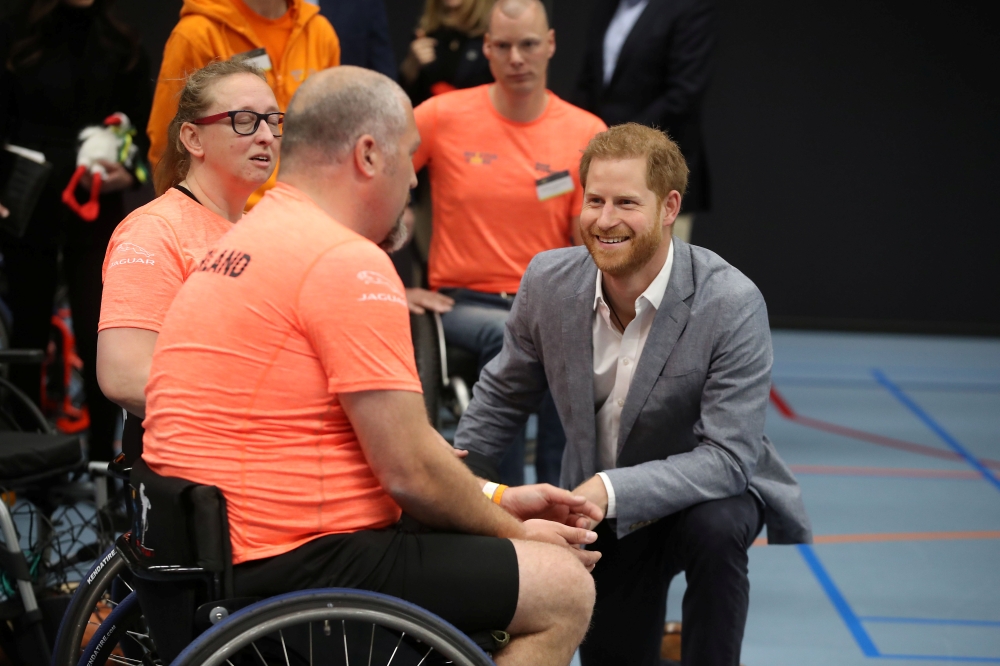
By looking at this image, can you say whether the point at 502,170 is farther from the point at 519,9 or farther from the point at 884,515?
the point at 884,515

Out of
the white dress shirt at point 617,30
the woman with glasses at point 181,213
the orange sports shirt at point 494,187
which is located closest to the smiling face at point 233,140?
the woman with glasses at point 181,213

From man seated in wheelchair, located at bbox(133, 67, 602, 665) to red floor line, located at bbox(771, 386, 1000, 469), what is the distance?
3409 mm

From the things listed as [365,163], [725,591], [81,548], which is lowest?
[81,548]

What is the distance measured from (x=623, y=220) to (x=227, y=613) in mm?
1083

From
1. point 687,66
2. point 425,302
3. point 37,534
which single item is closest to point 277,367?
point 37,534

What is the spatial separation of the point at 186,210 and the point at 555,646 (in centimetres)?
106

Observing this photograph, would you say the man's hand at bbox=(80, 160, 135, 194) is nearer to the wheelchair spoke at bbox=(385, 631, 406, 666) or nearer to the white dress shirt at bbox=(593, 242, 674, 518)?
the white dress shirt at bbox=(593, 242, 674, 518)

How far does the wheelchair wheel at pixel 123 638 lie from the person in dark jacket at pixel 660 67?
2.60m

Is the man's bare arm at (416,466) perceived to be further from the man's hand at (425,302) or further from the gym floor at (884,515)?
the man's hand at (425,302)

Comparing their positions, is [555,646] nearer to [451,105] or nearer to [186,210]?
[186,210]

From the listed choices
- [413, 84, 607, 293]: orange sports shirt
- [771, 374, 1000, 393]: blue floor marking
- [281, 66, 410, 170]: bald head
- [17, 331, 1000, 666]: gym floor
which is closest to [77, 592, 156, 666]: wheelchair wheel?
[281, 66, 410, 170]: bald head

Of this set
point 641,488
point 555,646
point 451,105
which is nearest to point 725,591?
point 641,488

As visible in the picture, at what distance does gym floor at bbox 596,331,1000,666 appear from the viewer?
2.83 metres

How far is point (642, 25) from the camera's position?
398 centimetres
